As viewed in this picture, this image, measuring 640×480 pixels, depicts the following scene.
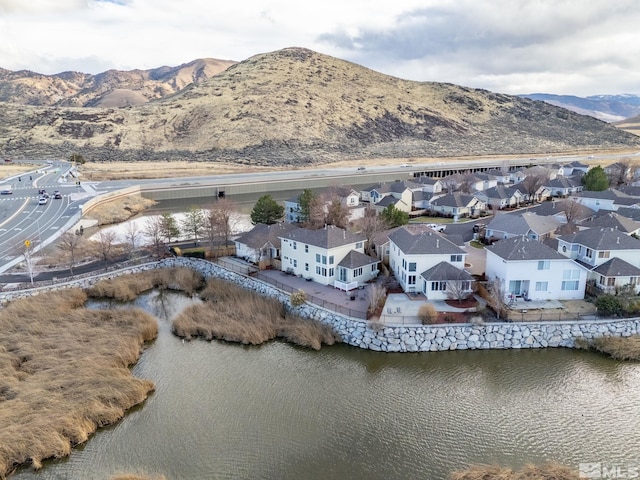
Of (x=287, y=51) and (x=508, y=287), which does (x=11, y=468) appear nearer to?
(x=508, y=287)

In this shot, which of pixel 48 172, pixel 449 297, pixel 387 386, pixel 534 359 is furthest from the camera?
pixel 48 172

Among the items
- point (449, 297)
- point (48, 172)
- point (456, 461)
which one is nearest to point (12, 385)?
point (456, 461)

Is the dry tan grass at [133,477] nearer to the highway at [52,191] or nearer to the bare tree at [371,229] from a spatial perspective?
the bare tree at [371,229]

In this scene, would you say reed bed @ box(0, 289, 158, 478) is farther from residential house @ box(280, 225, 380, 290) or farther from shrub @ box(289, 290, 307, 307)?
residential house @ box(280, 225, 380, 290)

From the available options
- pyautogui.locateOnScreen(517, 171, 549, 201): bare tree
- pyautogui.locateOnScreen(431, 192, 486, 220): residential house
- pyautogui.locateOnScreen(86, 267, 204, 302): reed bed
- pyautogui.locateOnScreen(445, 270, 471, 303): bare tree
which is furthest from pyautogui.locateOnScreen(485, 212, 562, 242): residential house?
pyautogui.locateOnScreen(86, 267, 204, 302): reed bed

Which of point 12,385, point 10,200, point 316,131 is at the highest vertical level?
point 316,131

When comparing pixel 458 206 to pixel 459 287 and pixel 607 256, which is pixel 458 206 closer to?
pixel 607 256
